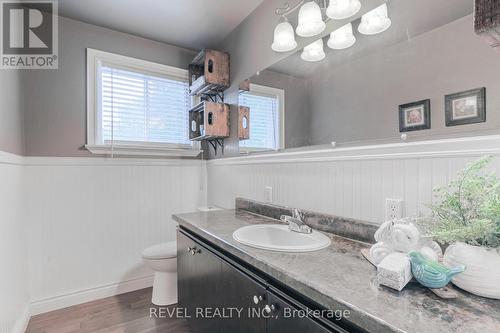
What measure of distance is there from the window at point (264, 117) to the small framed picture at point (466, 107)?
952 millimetres

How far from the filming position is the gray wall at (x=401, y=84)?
89cm

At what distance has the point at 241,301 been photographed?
107cm

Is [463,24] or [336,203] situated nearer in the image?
[463,24]

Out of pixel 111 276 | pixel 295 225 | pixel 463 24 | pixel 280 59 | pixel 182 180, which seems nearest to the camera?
pixel 463 24

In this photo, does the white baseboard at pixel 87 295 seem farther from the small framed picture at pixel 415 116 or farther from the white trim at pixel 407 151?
the small framed picture at pixel 415 116

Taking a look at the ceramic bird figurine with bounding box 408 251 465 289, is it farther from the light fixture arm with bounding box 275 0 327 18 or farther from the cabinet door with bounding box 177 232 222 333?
the light fixture arm with bounding box 275 0 327 18

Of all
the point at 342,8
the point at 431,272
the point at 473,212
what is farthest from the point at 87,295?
the point at 342,8

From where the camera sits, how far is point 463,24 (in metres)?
0.93

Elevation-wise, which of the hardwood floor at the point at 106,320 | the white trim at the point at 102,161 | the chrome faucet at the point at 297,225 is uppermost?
the white trim at the point at 102,161

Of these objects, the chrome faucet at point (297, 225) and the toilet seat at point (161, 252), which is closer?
the chrome faucet at point (297, 225)

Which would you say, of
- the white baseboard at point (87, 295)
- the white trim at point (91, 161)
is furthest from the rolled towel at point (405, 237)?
the white baseboard at point (87, 295)

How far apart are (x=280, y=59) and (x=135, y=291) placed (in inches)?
91.0

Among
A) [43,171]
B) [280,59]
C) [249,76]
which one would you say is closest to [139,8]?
[249,76]

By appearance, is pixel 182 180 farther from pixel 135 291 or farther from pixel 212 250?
pixel 212 250
